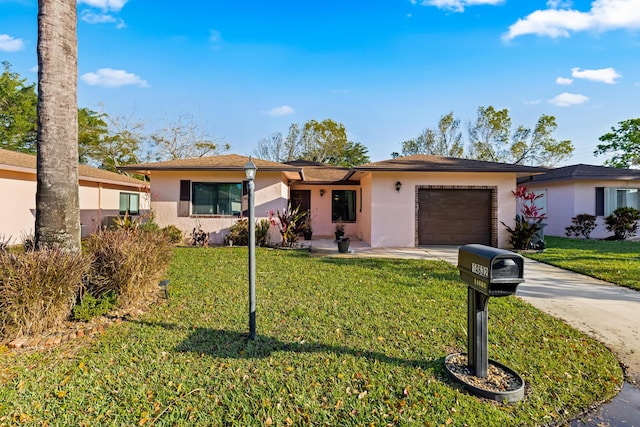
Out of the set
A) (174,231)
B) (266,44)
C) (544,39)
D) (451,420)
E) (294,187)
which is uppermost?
(266,44)

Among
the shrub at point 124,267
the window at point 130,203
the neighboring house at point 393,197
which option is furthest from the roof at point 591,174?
the window at point 130,203

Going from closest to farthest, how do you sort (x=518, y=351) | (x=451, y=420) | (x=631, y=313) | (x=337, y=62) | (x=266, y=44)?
(x=451, y=420)
(x=518, y=351)
(x=631, y=313)
(x=266, y=44)
(x=337, y=62)

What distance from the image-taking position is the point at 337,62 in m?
15.4

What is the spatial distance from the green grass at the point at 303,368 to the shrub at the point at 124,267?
455 mm

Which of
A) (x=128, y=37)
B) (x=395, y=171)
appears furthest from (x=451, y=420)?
(x=128, y=37)

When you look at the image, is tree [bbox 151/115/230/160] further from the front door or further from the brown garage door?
the brown garage door

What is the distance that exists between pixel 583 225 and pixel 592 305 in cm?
1203

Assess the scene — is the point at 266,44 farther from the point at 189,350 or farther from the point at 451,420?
the point at 451,420

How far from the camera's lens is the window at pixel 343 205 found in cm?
1572

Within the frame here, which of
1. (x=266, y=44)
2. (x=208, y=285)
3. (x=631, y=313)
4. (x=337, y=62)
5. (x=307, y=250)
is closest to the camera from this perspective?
(x=631, y=313)

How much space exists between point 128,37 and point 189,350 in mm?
13549

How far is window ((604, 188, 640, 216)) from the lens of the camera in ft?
47.6

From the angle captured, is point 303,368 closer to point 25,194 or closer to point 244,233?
point 244,233

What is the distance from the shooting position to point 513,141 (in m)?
30.0
